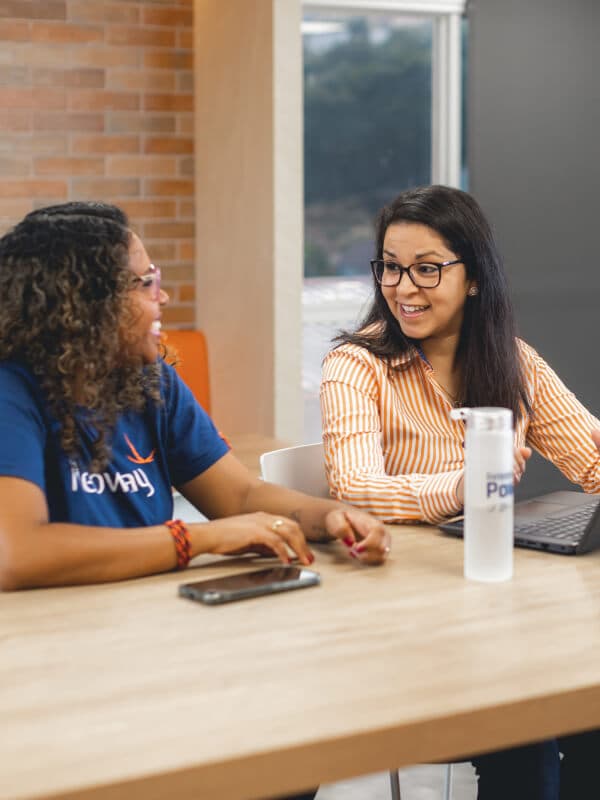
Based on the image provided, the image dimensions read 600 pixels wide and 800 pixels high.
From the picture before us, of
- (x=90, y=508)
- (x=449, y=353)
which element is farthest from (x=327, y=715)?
(x=449, y=353)

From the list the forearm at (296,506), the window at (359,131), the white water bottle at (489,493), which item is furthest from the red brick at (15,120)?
the white water bottle at (489,493)

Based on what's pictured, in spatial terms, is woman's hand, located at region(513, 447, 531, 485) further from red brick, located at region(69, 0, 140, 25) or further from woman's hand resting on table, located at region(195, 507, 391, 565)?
red brick, located at region(69, 0, 140, 25)

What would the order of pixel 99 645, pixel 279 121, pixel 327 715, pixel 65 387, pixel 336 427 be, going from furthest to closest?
pixel 279 121 < pixel 336 427 < pixel 65 387 < pixel 99 645 < pixel 327 715

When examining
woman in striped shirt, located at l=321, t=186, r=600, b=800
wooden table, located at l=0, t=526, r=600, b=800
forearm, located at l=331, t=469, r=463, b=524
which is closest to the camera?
wooden table, located at l=0, t=526, r=600, b=800

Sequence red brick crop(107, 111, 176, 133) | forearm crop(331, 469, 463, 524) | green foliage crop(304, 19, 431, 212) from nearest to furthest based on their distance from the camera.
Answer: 1. forearm crop(331, 469, 463, 524)
2. red brick crop(107, 111, 176, 133)
3. green foliage crop(304, 19, 431, 212)

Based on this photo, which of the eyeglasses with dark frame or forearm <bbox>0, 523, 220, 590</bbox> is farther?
the eyeglasses with dark frame

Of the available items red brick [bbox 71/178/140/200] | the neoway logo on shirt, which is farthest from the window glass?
the neoway logo on shirt

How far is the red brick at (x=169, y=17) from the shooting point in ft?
13.4

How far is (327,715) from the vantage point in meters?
1.02

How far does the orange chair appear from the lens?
159 inches

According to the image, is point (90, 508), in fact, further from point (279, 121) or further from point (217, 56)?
point (217, 56)

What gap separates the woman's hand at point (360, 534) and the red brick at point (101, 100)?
2.83 metres

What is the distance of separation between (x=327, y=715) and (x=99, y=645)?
0.32 m

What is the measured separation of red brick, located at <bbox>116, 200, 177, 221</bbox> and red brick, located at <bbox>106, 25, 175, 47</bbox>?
584 millimetres
